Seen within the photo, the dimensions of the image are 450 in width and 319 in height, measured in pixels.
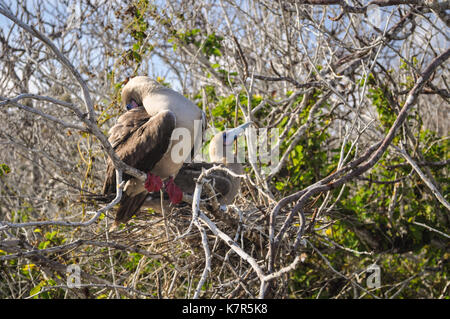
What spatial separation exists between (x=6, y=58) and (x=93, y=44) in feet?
3.51

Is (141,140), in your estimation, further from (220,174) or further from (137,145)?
(220,174)

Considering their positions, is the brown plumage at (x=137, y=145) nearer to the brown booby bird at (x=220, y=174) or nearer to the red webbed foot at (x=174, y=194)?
the red webbed foot at (x=174, y=194)

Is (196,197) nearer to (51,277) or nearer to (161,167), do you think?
(161,167)

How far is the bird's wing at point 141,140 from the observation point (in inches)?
135

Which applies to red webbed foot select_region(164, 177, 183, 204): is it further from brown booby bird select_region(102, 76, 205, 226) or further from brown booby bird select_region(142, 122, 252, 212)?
brown booby bird select_region(142, 122, 252, 212)

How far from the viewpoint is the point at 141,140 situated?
3.51 meters

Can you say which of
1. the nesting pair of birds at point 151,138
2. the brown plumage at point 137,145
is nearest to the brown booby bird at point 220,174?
the nesting pair of birds at point 151,138

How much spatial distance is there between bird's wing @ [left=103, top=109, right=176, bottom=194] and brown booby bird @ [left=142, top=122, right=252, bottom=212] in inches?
23.5

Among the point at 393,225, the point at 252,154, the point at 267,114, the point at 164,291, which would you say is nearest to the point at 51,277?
the point at 164,291

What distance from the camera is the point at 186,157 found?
3842 millimetres

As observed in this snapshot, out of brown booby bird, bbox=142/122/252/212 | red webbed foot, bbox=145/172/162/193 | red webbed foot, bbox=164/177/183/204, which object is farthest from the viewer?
brown booby bird, bbox=142/122/252/212

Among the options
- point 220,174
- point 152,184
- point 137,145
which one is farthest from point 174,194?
point 220,174

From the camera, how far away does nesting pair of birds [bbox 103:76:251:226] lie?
347 centimetres

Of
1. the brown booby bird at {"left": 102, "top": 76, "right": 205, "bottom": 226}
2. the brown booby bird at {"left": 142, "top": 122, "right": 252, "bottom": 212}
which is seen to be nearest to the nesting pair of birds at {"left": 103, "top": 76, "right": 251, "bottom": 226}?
the brown booby bird at {"left": 102, "top": 76, "right": 205, "bottom": 226}
